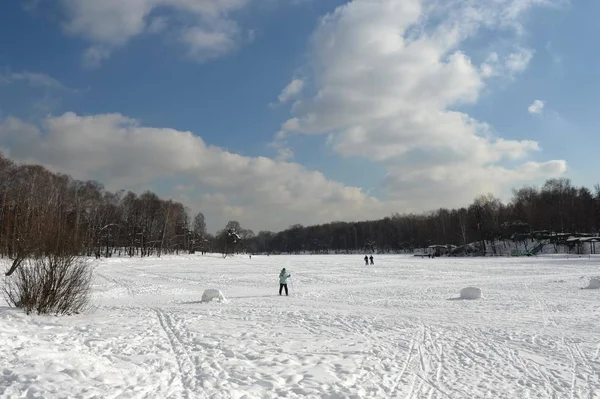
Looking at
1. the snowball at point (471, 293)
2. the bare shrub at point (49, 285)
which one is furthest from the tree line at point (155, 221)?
the snowball at point (471, 293)

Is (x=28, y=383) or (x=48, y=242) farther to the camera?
(x=48, y=242)

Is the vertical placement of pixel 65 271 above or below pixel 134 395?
above

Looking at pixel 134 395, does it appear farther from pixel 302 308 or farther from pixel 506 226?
pixel 506 226

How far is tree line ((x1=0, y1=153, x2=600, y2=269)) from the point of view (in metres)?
16.6

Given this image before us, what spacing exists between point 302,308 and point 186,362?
9502 mm

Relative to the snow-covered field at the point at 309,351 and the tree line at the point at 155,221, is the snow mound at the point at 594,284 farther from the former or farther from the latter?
the tree line at the point at 155,221

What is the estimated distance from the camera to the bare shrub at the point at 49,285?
45.8 feet

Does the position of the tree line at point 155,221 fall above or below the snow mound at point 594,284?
above

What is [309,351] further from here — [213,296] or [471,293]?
[471,293]

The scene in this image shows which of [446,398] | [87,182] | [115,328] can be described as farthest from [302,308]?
[87,182]

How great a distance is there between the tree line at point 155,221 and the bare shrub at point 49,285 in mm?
412

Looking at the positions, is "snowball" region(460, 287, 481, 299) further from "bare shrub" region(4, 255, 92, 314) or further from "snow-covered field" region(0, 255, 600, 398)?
"bare shrub" region(4, 255, 92, 314)

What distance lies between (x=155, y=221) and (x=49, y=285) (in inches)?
3198

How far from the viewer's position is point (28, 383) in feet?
20.3
